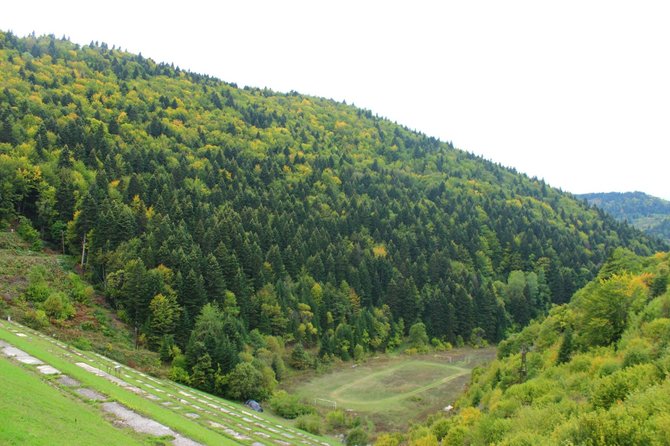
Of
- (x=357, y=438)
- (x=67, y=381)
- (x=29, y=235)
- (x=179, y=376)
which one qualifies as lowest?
(x=357, y=438)

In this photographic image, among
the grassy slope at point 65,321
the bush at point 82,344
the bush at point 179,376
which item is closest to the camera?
the bush at point 82,344

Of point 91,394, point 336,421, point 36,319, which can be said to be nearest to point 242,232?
point 36,319

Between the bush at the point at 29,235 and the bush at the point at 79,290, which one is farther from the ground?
the bush at the point at 29,235

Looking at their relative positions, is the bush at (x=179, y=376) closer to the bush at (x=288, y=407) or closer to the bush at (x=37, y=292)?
the bush at (x=288, y=407)

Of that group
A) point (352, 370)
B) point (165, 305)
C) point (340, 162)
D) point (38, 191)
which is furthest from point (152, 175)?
point (340, 162)

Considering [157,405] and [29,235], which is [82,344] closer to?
[157,405]

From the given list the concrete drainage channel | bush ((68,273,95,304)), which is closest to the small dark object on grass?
bush ((68,273,95,304))

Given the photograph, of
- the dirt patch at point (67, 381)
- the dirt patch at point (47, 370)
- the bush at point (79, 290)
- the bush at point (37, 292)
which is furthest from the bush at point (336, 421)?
the bush at point (37, 292)
